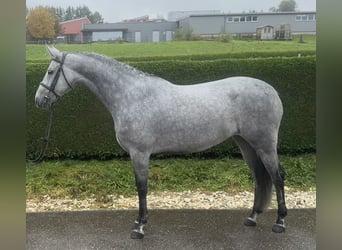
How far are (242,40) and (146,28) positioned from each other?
142 cm

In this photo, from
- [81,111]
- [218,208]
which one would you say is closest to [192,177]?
[218,208]

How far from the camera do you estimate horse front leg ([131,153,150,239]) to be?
10.3ft

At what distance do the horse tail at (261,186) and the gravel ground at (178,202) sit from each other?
2.98 ft

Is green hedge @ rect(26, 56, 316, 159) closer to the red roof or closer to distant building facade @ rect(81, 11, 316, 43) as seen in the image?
distant building facade @ rect(81, 11, 316, 43)

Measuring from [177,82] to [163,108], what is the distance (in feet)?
8.18

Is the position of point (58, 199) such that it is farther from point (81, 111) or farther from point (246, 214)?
point (246, 214)

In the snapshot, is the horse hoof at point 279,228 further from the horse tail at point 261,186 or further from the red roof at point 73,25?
the red roof at point 73,25

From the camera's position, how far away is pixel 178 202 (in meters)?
4.70

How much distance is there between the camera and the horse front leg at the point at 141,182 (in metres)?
3.13

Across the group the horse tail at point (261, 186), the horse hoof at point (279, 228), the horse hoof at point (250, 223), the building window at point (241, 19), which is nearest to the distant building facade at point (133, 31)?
the building window at point (241, 19)

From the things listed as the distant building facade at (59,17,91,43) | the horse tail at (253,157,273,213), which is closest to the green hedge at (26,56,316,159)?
the distant building facade at (59,17,91,43)

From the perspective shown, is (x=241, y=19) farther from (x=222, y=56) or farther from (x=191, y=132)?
(x=191, y=132)

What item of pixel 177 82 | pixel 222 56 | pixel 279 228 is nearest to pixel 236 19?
pixel 222 56

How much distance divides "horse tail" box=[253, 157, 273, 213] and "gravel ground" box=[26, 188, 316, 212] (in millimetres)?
909
